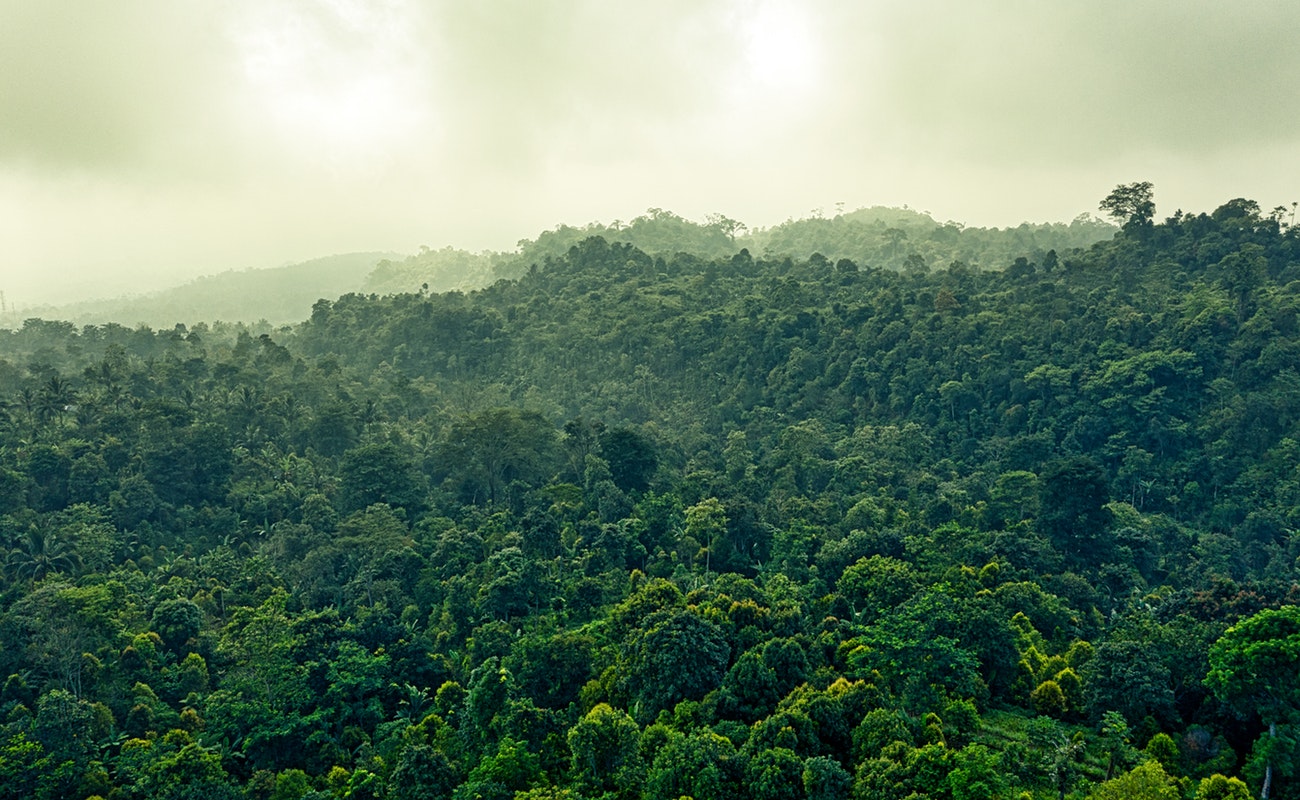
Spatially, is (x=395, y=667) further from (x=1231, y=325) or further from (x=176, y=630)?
(x=1231, y=325)

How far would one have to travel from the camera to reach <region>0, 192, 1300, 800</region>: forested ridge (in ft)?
65.6

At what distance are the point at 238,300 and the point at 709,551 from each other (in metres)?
117

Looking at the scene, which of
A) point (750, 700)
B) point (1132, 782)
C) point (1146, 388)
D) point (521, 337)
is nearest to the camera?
point (1132, 782)

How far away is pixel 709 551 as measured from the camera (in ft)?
109

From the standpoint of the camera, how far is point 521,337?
212ft

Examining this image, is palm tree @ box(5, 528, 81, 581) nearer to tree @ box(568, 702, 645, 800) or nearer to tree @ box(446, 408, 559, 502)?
tree @ box(446, 408, 559, 502)

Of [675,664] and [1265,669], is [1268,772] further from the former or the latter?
[675,664]

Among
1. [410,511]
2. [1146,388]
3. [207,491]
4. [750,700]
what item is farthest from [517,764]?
[1146,388]

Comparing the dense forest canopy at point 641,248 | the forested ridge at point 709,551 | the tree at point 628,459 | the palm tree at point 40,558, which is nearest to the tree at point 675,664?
the forested ridge at point 709,551

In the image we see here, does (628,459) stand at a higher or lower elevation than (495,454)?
lower

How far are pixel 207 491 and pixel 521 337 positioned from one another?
2886cm

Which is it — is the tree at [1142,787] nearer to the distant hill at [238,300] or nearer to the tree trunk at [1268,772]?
the tree trunk at [1268,772]

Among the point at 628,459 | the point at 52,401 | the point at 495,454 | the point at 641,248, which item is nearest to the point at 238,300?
the point at 641,248

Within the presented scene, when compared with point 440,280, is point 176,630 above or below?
below
